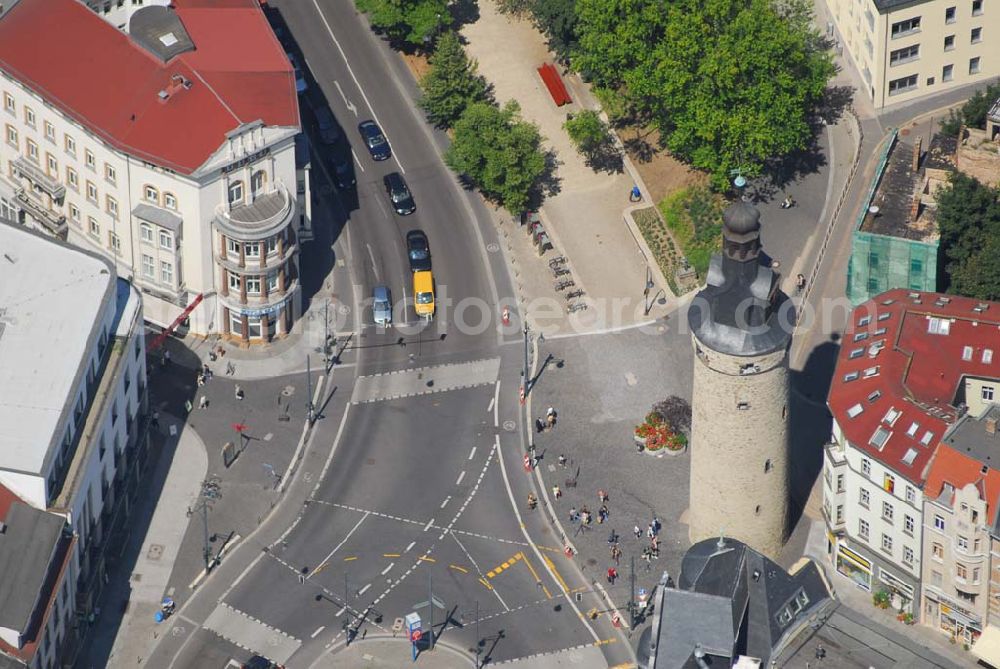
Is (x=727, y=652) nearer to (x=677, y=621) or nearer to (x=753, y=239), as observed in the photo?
(x=677, y=621)

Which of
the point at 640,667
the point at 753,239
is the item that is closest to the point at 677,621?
the point at 640,667

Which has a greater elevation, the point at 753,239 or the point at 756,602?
the point at 753,239

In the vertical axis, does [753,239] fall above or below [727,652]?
above

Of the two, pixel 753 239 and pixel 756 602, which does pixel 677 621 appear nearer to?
pixel 756 602

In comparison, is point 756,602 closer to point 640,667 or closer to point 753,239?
point 640,667

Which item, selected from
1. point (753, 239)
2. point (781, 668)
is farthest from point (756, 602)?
point (753, 239)
